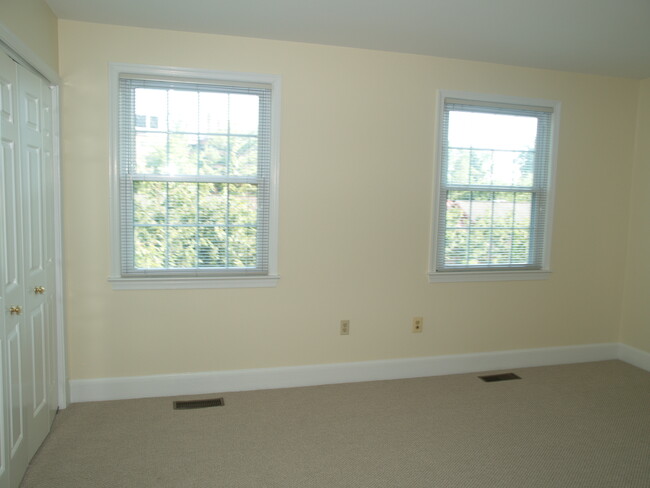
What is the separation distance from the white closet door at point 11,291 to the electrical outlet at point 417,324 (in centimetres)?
264

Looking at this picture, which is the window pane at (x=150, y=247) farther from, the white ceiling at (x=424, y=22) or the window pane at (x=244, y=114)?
the white ceiling at (x=424, y=22)

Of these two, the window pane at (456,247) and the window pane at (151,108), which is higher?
the window pane at (151,108)

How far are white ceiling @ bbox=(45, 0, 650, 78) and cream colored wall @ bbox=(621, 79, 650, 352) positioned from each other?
2.58 ft

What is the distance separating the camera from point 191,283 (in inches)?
128

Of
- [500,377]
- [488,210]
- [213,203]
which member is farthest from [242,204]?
[500,377]

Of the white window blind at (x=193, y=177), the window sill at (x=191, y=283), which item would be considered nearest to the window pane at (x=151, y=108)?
the white window blind at (x=193, y=177)

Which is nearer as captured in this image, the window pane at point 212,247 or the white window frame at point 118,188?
the white window frame at point 118,188

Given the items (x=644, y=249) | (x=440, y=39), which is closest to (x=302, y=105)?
(x=440, y=39)

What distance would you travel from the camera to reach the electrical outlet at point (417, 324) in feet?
12.2

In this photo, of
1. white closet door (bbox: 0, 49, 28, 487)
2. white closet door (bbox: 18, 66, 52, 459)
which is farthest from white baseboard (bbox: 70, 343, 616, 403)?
white closet door (bbox: 0, 49, 28, 487)

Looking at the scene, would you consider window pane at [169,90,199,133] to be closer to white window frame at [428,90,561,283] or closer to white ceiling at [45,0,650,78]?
white ceiling at [45,0,650,78]

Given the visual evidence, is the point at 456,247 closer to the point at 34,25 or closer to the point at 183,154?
the point at 183,154

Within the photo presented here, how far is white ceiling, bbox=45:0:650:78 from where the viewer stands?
261 cm

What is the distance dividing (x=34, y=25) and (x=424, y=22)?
219cm
